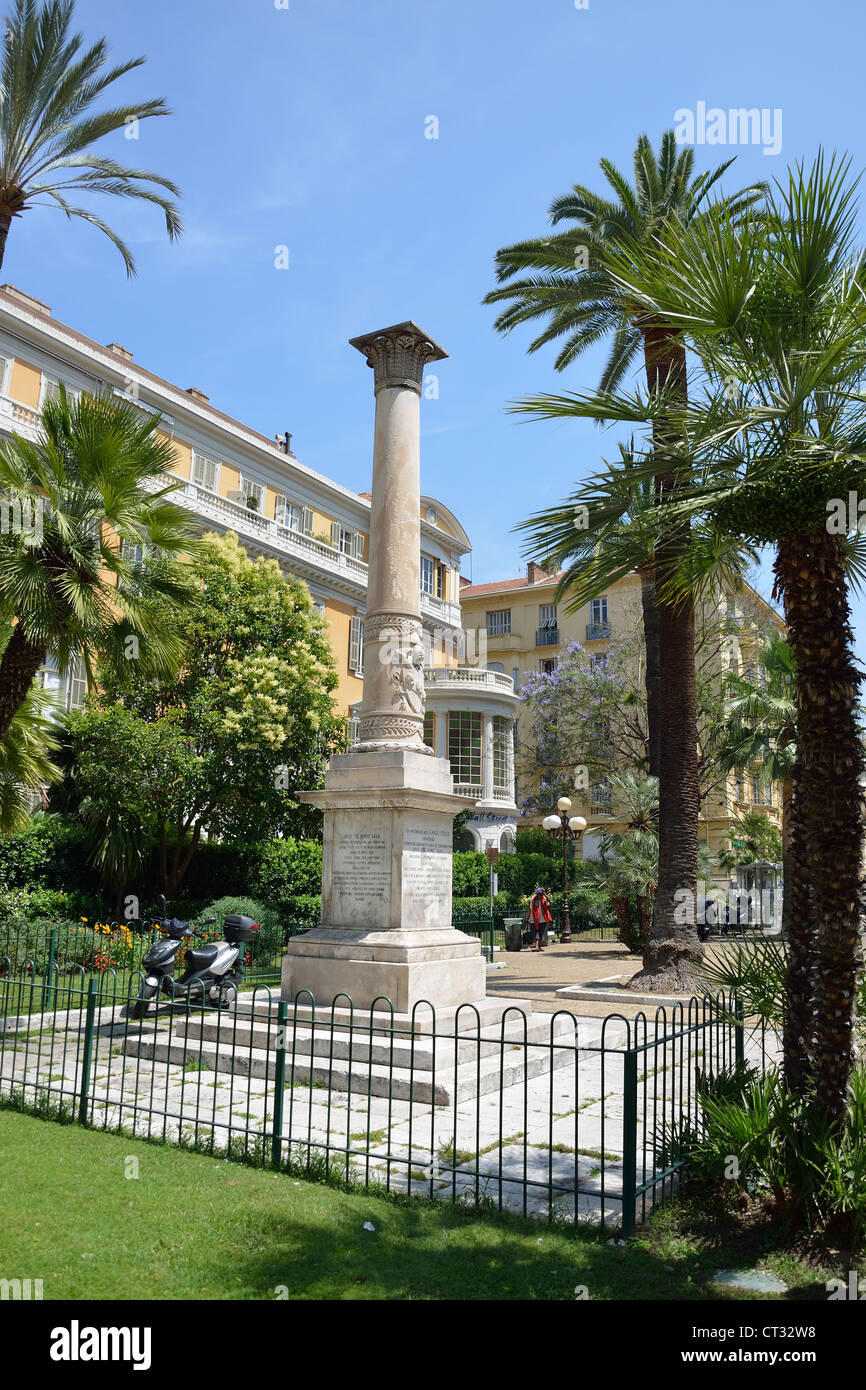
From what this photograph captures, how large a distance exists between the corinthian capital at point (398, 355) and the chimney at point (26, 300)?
59.9ft

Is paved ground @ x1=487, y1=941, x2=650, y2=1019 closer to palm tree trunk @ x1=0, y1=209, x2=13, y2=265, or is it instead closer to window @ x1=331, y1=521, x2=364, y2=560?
palm tree trunk @ x1=0, y1=209, x2=13, y2=265

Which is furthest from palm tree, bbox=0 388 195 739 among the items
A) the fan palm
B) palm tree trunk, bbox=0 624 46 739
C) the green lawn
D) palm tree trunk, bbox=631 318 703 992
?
the fan palm

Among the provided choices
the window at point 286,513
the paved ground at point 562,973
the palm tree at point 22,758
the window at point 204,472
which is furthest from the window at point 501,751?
the palm tree at point 22,758

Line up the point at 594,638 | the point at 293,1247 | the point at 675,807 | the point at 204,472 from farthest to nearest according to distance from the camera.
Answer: the point at 594,638
the point at 204,472
the point at 675,807
the point at 293,1247

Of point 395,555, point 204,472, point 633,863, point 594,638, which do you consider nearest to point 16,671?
point 395,555

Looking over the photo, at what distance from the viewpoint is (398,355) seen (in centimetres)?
1141

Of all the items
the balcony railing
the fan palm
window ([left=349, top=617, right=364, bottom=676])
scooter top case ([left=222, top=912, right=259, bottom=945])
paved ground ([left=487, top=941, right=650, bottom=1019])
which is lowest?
paved ground ([left=487, top=941, right=650, bottom=1019])

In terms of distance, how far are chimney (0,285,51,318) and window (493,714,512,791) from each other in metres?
20.1

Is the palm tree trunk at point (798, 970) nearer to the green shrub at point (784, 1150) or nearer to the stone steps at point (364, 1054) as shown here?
the green shrub at point (784, 1150)

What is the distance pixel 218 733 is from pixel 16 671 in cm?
969

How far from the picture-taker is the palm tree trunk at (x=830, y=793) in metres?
5.00

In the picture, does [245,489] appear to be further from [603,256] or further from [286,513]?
[603,256]

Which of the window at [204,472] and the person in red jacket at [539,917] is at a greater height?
the window at [204,472]

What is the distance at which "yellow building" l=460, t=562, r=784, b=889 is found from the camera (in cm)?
3325
